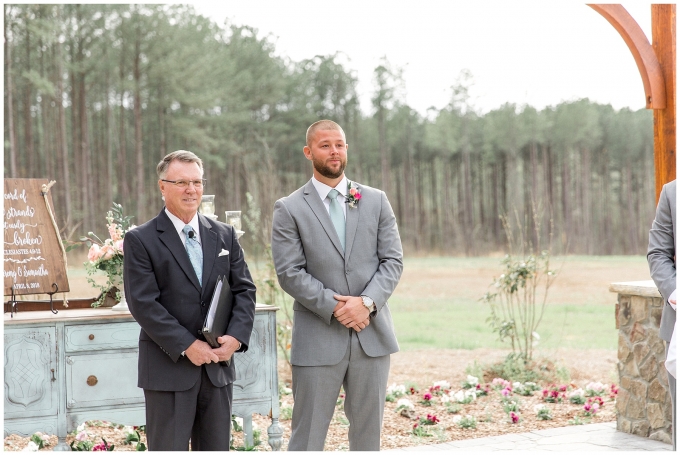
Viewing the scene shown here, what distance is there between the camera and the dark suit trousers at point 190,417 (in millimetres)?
2523

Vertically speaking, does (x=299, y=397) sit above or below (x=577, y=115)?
below

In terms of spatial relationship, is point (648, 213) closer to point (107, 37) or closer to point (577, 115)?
point (577, 115)

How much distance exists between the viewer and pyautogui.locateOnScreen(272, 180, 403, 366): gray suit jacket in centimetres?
283

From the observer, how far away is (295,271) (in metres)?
2.83

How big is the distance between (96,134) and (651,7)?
1238cm

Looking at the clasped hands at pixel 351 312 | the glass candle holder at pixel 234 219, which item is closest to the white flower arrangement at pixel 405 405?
the glass candle holder at pixel 234 219

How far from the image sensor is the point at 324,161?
9.62 ft

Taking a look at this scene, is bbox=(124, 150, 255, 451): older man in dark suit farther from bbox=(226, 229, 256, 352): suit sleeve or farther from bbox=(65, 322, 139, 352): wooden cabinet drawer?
bbox=(65, 322, 139, 352): wooden cabinet drawer

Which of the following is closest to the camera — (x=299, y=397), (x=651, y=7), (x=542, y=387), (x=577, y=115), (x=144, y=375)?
(x=144, y=375)

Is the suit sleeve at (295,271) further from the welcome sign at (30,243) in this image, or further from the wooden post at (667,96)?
the wooden post at (667,96)

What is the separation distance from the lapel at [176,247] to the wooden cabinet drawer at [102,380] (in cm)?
111

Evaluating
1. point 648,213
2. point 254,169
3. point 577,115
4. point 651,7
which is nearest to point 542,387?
point 651,7

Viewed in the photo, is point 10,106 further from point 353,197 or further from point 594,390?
point 353,197

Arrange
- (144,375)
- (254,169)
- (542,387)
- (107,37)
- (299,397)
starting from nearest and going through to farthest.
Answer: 1. (144,375)
2. (299,397)
3. (542,387)
4. (107,37)
5. (254,169)
